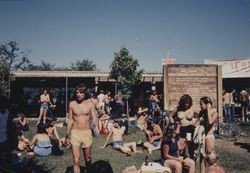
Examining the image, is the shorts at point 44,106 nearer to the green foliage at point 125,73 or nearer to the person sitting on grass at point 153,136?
the person sitting on grass at point 153,136

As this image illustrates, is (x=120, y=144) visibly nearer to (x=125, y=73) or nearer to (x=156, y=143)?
(x=156, y=143)

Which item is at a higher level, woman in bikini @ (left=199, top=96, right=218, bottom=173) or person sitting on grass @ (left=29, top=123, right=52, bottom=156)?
woman in bikini @ (left=199, top=96, right=218, bottom=173)

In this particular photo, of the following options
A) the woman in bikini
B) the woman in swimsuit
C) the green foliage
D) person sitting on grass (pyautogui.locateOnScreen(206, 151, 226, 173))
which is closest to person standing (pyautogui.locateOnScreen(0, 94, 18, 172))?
the woman in swimsuit

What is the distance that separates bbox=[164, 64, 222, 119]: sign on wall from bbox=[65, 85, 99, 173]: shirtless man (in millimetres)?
7298

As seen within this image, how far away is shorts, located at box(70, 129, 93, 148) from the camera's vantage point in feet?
21.2

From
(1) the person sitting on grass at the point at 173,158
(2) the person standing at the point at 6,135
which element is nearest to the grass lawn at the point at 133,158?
(1) the person sitting on grass at the point at 173,158

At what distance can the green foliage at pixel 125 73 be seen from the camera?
964 inches

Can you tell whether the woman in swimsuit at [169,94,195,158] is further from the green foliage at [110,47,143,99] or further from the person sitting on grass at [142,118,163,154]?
the green foliage at [110,47,143,99]

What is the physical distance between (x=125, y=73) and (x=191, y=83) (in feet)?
36.6

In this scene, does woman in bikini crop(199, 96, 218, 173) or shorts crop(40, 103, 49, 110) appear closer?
woman in bikini crop(199, 96, 218, 173)

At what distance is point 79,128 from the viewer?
6605 mm

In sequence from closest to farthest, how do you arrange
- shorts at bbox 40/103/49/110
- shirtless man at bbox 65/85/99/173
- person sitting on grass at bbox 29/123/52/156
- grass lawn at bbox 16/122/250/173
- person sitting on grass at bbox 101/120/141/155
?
shirtless man at bbox 65/85/99/173
grass lawn at bbox 16/122/250/173
person sitting on grass at bbox 29/123/52/156
person sitting on grass at bbox 101/120/141/155
shorts at bbox 40/103/49/110

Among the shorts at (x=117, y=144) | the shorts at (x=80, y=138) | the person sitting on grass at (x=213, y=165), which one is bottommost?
the shorts at (x=117, y=144)

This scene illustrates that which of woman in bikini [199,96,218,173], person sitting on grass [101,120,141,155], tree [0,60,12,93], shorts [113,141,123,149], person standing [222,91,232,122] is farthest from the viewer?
tree [0,60,12,93]
